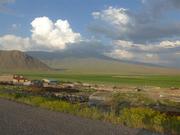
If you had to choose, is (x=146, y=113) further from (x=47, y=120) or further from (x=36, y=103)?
(x=36, y=103)

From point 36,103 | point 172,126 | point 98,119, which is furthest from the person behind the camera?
point 36,103

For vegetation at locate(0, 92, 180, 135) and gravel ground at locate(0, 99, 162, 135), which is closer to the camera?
gravel ground at locate(0, 99, 162, 135)

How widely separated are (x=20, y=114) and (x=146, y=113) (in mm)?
6211

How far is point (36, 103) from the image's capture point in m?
27.6

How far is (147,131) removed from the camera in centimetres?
1582

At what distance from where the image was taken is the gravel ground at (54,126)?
14.8m

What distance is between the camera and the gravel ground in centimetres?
1484

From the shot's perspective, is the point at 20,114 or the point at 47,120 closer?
the point at 47,120

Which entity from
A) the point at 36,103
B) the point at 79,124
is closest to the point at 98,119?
the point at 79,124

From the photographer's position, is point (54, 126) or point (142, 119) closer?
point (54, 126)

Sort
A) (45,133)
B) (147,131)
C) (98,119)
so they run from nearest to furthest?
(45,133)
(147,131)
(98,119)

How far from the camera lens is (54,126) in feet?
53.4

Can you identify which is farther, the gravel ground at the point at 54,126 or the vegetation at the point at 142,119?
the vegetation at the point at 142,119

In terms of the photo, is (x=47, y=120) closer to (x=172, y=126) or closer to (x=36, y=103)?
(x=172, y=126)
